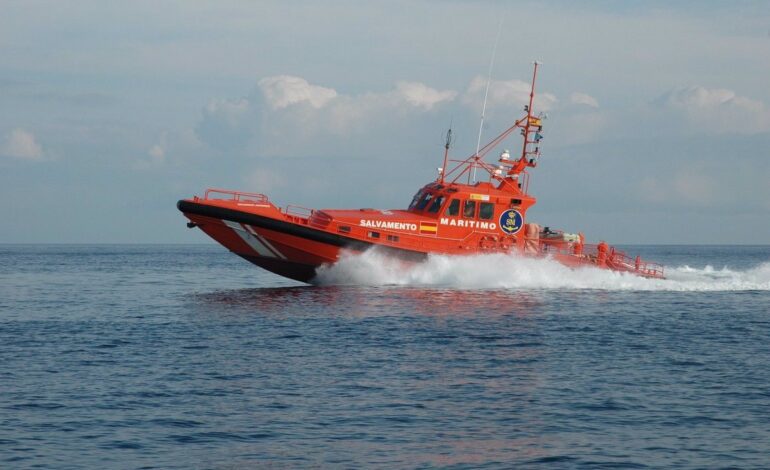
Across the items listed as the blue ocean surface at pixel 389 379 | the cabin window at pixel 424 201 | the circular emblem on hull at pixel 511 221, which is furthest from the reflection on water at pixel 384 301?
the cabin window at pixel 424 201

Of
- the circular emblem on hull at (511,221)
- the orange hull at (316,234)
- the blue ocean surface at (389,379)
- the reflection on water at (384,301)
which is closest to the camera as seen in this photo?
the blue ocean surface at (389,379)

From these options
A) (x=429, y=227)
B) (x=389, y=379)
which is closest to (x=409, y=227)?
(x=429, y=227)

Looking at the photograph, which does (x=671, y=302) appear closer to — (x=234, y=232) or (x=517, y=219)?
(x=517, y=219)

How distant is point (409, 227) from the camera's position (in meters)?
32.1

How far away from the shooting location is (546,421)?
49.1ft

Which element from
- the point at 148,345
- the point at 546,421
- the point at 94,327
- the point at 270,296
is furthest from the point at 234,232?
the point at 546,421

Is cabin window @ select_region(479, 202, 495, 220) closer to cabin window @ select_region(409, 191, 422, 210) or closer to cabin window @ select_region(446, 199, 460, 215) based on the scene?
cabin window @ select_region(446, 199, 460, 215)

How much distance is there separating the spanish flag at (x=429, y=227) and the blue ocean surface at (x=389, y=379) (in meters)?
1.34

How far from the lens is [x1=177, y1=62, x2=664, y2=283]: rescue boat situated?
31094mm

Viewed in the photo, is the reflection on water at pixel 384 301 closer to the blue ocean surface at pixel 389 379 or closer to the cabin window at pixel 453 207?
the blue ocean surface at pixel 389 379

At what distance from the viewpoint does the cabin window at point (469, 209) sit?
107 feet

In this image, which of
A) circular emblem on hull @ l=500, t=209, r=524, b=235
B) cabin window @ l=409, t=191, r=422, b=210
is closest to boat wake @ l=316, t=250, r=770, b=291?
circular emblem on hull @ l=500, t=209, r=524, b=235

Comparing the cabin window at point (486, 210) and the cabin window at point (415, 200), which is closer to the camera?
the cabin window at point (486, 210)

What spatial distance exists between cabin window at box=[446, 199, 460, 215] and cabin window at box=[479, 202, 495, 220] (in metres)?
0.85
